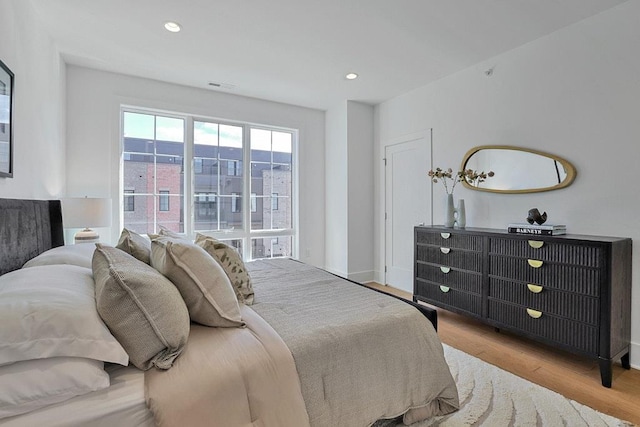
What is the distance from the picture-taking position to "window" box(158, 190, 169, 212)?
12.6 feet

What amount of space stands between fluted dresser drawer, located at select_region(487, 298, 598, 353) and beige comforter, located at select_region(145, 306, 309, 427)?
2.09 m

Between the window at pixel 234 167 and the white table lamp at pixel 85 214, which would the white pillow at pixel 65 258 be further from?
the window at pixel 234 167

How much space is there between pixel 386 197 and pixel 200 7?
3093 mm

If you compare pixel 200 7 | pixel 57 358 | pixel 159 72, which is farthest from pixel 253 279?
pixel 159 72

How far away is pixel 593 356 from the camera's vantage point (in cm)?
209

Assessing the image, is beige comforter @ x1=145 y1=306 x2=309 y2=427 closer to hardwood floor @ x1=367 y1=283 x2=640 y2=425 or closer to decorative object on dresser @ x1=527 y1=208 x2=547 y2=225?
hardwood floor @ x1=367 y1=283 x2=640 y2=425

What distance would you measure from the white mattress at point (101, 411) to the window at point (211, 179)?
3.15 metres

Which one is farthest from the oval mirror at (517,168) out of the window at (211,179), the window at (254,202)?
the window at (254,202)

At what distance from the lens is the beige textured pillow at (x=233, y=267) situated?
172 centimetres

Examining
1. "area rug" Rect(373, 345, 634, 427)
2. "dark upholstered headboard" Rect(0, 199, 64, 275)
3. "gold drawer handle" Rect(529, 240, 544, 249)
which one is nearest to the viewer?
"dark upholstered headboard" Rect(0, 199, 64, 275)

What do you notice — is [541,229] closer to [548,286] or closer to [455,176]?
[548,286]

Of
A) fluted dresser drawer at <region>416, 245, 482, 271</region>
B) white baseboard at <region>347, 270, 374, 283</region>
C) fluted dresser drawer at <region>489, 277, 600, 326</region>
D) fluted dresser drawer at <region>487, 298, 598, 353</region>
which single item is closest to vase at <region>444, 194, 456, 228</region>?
fluted dresser drawer at <region>416, 245, 482, 271</region>

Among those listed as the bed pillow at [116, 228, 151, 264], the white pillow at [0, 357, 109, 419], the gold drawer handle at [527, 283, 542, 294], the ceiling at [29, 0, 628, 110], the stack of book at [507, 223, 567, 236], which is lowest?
the gold drawer handle at [527, 283, 542, 294]

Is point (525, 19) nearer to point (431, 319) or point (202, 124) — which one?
point (431, 319)
